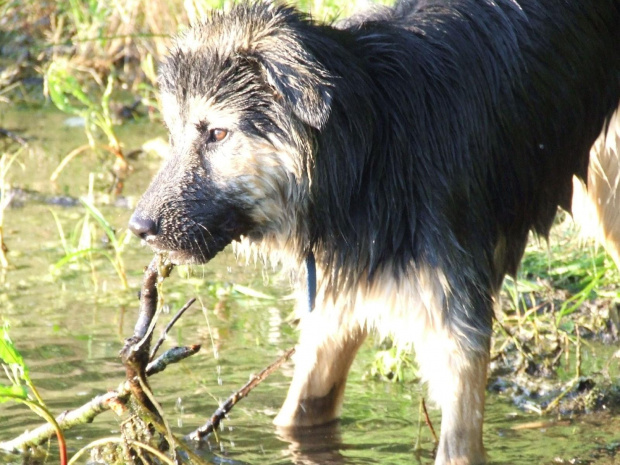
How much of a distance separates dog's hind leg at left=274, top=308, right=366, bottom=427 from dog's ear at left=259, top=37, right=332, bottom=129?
1198 millimetres

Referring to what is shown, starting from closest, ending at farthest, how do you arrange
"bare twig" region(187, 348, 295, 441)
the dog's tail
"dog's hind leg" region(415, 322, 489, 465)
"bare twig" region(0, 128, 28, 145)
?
"dog's hind leg" region(415, 322, 489, 465) < "bare twig" region(187, 348, 295, 441) < the dog's tail < "bare twig" region(0, 128, 28, 145)

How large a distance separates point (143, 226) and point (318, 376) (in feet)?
4.27

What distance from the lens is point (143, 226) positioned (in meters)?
3.67

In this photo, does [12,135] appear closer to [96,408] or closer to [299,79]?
[96,408]

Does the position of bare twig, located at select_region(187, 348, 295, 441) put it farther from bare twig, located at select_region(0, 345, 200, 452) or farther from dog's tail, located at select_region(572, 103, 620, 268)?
dog's tail, located at select_region(572, 103, 620, 268)

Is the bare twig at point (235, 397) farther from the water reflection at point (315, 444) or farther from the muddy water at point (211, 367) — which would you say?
the water reflection at point (315, 444)

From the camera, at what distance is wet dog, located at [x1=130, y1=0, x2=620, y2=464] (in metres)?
3.73

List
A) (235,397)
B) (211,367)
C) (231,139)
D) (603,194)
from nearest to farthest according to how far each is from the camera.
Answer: (231,139), (235,397), (603,194), (211,367)

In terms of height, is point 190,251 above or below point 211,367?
above

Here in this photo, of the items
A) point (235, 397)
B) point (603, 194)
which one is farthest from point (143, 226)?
point (603, 194)

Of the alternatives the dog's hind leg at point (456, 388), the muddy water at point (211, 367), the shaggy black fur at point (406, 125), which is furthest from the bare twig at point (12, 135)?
the dog's hind leg at point (456, 388)

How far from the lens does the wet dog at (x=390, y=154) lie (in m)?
3.73

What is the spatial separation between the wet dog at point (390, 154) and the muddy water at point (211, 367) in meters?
0.40

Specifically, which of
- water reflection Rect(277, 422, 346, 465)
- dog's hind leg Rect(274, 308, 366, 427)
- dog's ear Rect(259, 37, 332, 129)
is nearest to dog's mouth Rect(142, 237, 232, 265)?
dog's ear Rect(259, 37, 332, 129)
